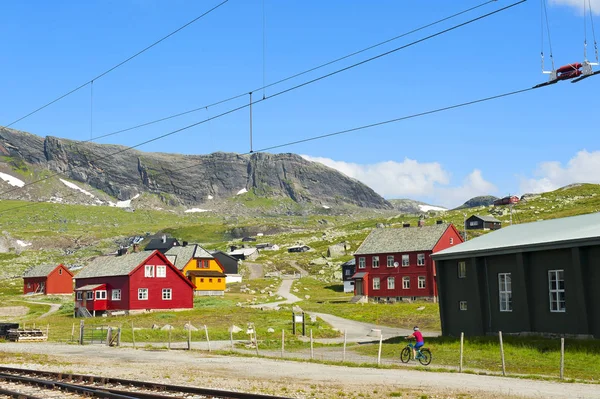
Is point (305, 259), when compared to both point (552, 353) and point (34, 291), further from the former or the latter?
point (552, 353)

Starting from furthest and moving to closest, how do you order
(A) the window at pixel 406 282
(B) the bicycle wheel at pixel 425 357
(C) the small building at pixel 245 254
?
(C) the small building at pixel 245 254 < (A) the window at pixel 406 282 < (B) the bicycle wheel at pixel 425 357

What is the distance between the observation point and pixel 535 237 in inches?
1554

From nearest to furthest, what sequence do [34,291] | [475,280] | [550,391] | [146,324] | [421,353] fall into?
[550,391] < [421,353] < [475,280] < [146,324] < [34,291]

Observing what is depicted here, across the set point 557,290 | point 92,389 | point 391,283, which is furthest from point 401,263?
point 92,389

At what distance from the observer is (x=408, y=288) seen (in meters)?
90.0

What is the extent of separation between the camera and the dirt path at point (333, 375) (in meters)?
23.0

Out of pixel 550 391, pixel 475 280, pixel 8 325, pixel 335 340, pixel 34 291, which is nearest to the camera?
pixel 550 391

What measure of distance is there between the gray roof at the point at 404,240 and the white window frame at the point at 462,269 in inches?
1812

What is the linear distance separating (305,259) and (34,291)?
2627 inches

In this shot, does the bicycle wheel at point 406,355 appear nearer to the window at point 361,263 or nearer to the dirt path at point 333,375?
the dirt path at point 333,375

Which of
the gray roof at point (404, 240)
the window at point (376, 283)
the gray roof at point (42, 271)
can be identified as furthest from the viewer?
→ the gray roof at point (42, 271)

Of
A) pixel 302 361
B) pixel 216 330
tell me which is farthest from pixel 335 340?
pixel 302 361

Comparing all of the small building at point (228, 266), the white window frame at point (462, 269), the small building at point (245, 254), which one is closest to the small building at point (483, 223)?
the small building at point (245, 254)

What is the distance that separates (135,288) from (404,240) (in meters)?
35.2
